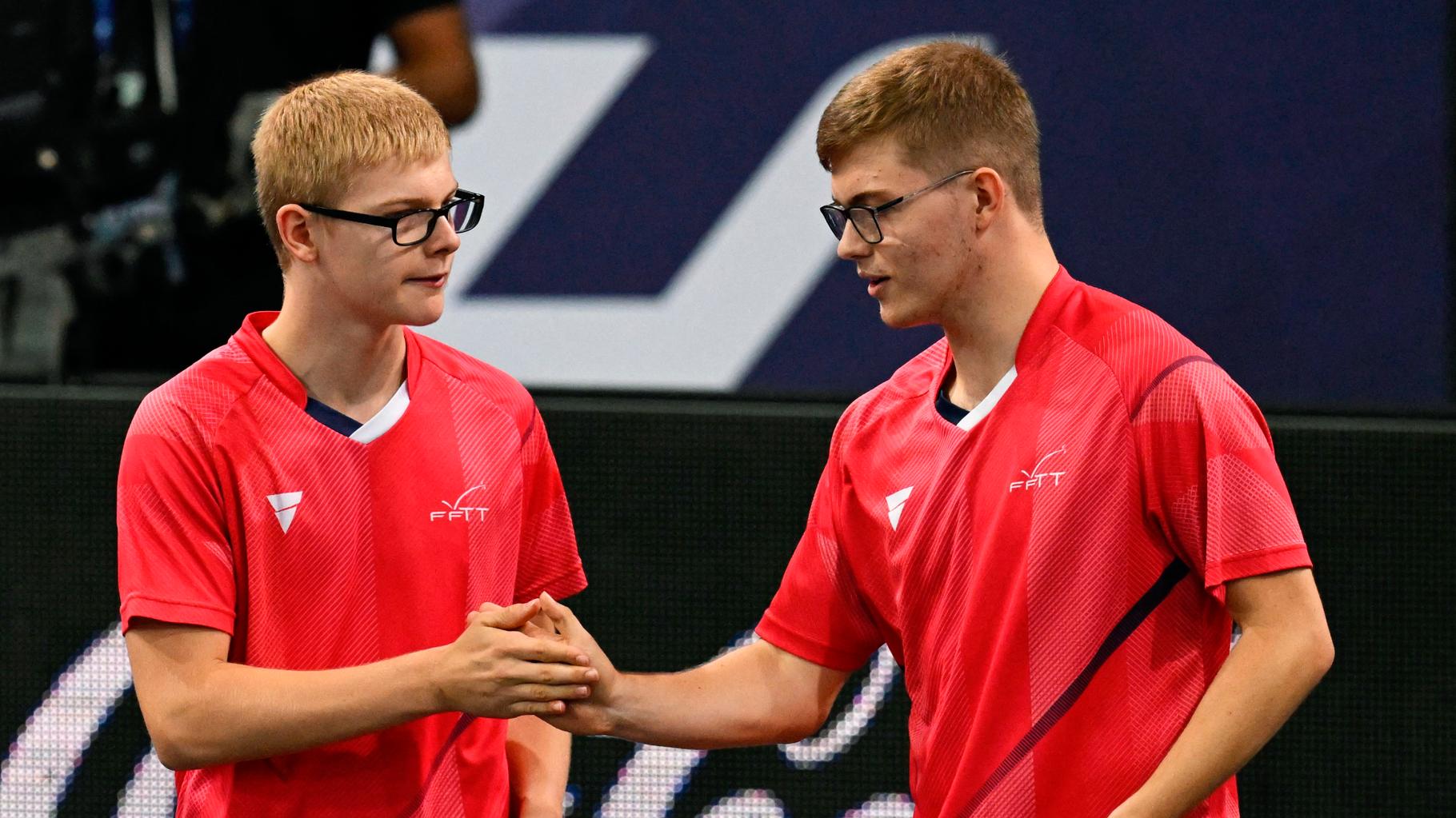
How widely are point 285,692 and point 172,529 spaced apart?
0.25 metres

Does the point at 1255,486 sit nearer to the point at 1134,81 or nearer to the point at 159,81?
the point at 1134,81

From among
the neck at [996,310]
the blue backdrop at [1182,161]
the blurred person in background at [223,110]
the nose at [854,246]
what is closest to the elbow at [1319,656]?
the neck at [996,310]

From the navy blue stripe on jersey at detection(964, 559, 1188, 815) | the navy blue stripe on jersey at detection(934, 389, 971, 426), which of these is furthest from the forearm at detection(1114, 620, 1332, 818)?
the navy blue stripe on jersey at detection(934, 389, 971, 426)

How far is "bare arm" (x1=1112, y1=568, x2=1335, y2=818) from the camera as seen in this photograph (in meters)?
1.91

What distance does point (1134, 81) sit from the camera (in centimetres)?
460

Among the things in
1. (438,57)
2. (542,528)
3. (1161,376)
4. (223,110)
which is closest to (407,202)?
(542,528)

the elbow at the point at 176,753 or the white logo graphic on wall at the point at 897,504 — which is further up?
the white logo graphic on wall at the point at 897,504

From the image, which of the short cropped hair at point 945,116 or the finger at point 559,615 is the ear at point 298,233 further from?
the short cropped hair at point 945,116

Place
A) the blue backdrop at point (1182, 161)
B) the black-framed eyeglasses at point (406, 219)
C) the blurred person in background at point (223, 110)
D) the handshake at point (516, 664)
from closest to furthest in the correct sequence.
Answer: the handshake at point (516, 664) → the black-framed eyeglasses at point (406, 219) → the blurred person in background at point (223, 110) → the blue backdrop at point (1182, 161)

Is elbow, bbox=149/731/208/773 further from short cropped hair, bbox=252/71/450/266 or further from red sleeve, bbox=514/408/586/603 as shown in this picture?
short cropped hair, bbox=252/71/450/266

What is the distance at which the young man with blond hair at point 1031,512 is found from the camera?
1.94 metres

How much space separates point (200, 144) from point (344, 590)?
8.75ft

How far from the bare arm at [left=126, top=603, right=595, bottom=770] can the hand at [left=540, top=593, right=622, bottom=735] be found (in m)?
0.20

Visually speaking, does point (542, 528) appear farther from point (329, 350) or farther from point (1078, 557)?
point (1078, 557)
